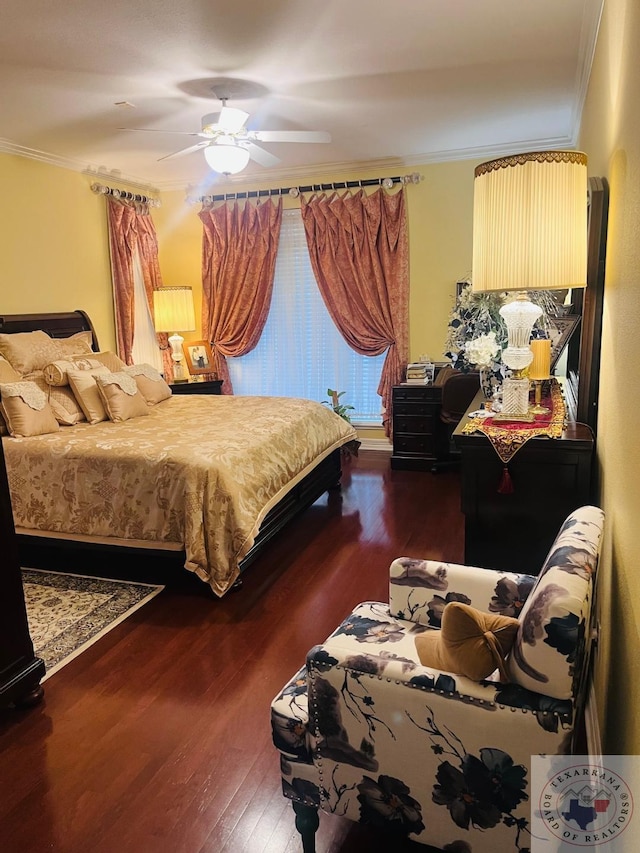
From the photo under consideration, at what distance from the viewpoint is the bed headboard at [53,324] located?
14.7ft

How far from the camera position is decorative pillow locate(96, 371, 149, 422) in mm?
3982

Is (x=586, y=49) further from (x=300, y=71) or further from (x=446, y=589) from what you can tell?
(x=446, y=589)

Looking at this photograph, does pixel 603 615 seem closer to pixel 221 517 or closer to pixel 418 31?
pixel 221 517

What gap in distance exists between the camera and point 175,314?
580 centimetres

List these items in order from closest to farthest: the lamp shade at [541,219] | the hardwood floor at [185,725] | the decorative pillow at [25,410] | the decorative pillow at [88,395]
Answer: the hardwood floor at [185,725]
the lamp shade at [541,219]
the decorative pillow at [25,410]
the decorative pillow at [88,395]

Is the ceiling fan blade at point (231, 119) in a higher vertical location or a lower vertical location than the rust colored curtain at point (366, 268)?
higher

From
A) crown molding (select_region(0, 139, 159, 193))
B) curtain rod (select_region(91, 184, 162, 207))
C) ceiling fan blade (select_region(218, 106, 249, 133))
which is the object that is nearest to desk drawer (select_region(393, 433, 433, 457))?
ceiling fan blade (select_region(218, 106, 249, 133))

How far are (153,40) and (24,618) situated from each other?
2.64 m

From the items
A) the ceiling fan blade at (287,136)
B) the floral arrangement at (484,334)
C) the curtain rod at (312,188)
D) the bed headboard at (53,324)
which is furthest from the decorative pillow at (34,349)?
the floral arrangement at (484,334)

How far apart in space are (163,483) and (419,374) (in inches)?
116

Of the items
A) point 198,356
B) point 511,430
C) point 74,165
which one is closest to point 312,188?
point 198,356

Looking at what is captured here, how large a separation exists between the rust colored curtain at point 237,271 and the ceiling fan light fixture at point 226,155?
2165 mm

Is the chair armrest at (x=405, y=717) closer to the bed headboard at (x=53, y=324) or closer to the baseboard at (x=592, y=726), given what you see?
the baseboard at (x=592, y=726)

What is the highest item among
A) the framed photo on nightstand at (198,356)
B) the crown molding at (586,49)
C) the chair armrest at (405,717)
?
the crown molding at (586,49)
